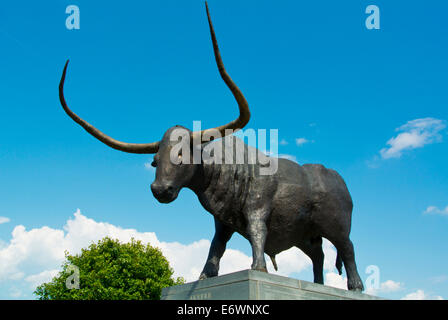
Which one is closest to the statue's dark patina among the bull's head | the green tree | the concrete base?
the bull's head

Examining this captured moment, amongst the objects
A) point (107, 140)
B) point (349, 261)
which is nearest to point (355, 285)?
point (349, 261)

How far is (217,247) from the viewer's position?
7.47 metres

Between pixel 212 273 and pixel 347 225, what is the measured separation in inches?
107

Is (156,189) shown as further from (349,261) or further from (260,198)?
(349,261)

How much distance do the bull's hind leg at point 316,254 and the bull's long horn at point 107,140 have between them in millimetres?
3489

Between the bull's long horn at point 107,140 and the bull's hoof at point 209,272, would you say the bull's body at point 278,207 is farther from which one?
the bull's long horn at point 107,140

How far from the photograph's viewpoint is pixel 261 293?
5672mm

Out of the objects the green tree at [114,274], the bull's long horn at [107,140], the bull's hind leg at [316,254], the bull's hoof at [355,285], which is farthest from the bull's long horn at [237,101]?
the green tree at [114,274]

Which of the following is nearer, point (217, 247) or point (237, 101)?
point (237, 101)

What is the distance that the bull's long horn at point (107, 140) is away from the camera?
7.07m

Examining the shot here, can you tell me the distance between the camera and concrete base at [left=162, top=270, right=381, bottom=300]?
18.6 feet

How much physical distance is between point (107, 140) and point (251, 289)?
3.50 m
